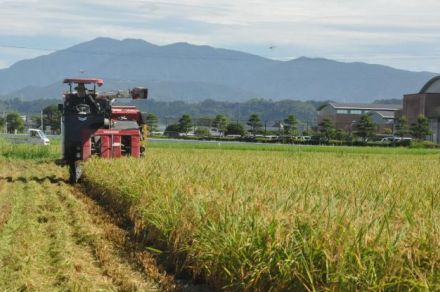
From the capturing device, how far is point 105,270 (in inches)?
244

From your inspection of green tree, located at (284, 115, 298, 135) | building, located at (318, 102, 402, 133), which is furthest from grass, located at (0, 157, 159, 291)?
building, located at (318, 102, 402, 133)

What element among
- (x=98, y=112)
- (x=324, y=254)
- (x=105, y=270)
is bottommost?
(x=105, y=270)

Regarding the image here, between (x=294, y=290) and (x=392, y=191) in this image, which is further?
(x=392, y=191)

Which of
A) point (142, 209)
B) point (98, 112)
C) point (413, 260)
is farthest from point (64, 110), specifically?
point (413, 260)

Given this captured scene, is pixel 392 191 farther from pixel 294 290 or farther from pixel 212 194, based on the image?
pixel 294 290

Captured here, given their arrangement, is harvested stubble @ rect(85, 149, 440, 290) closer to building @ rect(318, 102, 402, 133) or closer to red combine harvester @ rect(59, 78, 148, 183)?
red combine harvester @ rect(59, 78, 148, 183)

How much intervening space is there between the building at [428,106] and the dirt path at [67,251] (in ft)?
183

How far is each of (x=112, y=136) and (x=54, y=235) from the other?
665 cm

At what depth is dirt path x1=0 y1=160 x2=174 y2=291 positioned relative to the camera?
573cm

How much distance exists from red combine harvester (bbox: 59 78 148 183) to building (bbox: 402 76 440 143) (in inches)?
2014

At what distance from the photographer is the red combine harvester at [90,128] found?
45.8 feet

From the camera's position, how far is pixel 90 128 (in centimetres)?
1412

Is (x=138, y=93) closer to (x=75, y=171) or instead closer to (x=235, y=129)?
(x=75, y=171)

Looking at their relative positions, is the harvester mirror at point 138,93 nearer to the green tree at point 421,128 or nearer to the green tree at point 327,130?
the green tree at point 327,130
